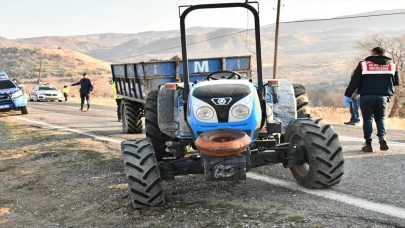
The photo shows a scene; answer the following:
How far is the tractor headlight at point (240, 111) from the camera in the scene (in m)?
5.12

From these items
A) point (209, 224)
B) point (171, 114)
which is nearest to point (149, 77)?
point (171, 114)

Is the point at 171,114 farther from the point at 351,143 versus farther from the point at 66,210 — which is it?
the point at 351,143

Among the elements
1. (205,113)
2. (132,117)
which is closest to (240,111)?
(205,113)

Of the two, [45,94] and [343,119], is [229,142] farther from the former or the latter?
[45,94]

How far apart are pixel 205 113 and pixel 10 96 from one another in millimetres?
17397

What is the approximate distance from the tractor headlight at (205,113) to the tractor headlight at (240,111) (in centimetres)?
25

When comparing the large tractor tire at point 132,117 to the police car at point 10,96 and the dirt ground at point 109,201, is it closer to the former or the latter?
the dirt ground at point 109,201

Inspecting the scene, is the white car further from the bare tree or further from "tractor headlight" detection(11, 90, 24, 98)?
the bare tree

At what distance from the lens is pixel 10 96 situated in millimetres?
20281

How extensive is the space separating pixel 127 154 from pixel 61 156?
15.6 feet

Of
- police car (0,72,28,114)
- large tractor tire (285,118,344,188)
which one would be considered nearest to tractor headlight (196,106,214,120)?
large tractor tire (285,118,344,188)

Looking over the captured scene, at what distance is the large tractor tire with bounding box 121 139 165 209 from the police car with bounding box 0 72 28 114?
16823 mm

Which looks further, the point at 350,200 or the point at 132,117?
the point at 132,117

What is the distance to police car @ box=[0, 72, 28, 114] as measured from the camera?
66.0 ft
